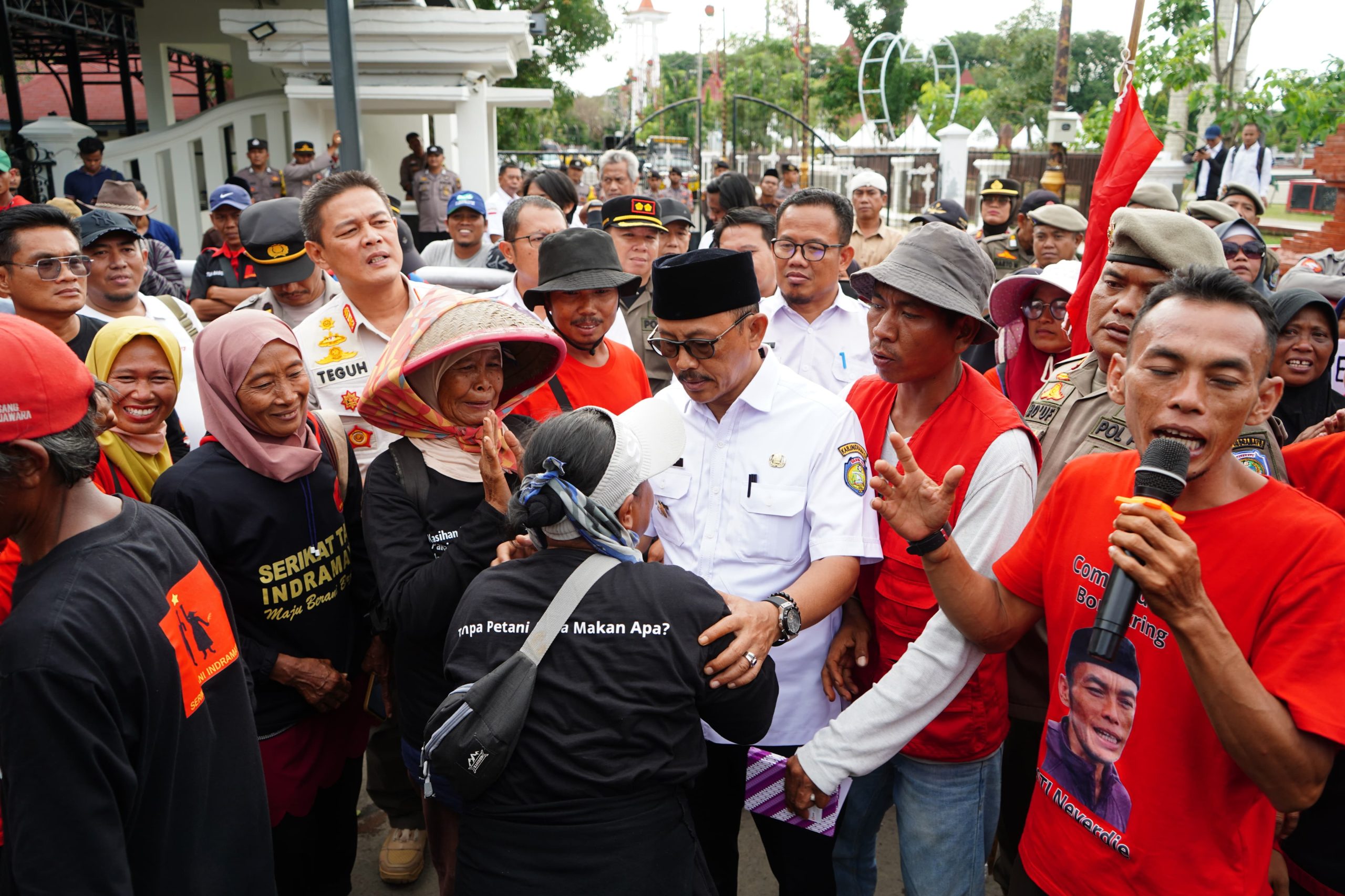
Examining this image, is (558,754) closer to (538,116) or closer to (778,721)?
(778,721)

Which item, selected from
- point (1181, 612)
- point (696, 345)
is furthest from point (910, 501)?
point (696, 345)

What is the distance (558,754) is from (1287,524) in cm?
146

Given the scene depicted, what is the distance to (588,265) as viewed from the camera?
372 centimetres

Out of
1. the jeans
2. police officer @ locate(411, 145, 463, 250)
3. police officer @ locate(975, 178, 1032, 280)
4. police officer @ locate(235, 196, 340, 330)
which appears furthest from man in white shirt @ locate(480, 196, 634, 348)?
police officer @ locate(411, 145, 463, 250)

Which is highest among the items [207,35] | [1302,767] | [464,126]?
[207,35]

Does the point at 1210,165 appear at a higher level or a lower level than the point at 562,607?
higher

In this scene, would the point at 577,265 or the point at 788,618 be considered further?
the point at 577,265

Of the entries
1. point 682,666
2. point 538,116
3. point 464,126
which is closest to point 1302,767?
point 682,666

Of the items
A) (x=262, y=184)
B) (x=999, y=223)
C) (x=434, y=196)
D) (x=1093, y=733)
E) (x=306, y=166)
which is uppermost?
(x=306, y=166)

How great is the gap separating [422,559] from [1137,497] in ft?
5.96

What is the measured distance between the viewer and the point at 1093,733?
1937 mm

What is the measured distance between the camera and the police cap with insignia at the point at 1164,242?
104 inches

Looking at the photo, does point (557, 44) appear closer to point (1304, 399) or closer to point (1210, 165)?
point (1210, 165)

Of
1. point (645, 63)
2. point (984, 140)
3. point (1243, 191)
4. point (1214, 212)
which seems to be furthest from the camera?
point (645, 63)
